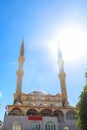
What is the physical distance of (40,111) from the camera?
3428 centimetres

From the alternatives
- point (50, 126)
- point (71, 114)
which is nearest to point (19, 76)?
point (71, 114)

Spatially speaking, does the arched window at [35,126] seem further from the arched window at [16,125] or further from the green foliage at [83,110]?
the green foliage at [83,110]

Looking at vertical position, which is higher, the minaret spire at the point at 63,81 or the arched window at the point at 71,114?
the minaret spire at the point at 63,81

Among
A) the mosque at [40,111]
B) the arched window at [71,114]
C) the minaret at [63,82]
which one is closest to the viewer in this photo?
the mosque at [40,111]

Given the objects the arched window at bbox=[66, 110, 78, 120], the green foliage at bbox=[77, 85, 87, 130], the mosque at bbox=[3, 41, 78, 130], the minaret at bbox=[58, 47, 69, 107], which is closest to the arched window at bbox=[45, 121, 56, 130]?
the mosque at bbox=[3, 41, 78, 130]

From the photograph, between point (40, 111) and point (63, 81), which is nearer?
point (40, 111)

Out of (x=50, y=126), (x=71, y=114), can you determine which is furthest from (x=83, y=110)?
(x=71, y=114)

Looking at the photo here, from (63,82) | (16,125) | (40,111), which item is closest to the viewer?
(16,125)

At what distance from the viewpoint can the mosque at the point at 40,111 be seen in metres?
29.2

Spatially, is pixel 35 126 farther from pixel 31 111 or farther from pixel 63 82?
pixel 63 82

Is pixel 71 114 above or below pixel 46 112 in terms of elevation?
below

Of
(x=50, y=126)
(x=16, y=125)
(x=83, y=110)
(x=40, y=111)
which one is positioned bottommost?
(x=50, y=126)

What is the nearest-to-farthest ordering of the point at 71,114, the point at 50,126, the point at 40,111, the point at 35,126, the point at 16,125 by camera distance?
the point at 16,125, the point at 35,126, the point at 50,126, the point at 40,111, the point at 71,114

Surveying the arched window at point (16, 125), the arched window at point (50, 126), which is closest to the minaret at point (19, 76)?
the arched window at point (16, 125)
